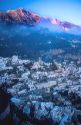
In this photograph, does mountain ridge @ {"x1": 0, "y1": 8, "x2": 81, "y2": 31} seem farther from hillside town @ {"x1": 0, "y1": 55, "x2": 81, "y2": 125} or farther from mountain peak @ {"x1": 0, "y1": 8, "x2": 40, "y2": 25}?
hillside town @ {"x1": 0, "y1": 55, "x2": 81, "y2": 125}

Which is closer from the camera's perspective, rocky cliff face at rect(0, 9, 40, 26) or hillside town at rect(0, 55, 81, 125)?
hillside town at rect(0, 55, 81, 125)

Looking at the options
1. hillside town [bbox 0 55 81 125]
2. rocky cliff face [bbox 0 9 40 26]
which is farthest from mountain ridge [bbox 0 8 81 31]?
hillside town [bbox 0 55 81 125]

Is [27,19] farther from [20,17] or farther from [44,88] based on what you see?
[44,88]

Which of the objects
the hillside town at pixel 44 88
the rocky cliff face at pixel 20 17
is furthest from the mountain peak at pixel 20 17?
the hillside town at pixel 44 88

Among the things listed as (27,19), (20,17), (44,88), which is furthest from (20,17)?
(44,88)

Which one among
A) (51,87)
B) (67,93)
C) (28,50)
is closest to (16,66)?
(28,50)

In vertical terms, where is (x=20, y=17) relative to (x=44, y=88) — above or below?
above
